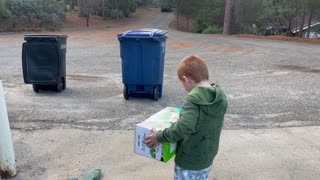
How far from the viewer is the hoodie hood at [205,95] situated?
7.86ft

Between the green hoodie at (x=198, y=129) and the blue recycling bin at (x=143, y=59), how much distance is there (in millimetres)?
4180

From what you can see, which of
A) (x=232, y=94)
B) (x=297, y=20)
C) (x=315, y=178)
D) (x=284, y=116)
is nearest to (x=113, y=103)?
(x=232, y=94)

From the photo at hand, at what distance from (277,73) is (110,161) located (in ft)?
24.4

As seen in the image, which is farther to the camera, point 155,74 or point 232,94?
point 232,94

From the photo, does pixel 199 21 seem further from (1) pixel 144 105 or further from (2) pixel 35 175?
(2) pixel 35 175

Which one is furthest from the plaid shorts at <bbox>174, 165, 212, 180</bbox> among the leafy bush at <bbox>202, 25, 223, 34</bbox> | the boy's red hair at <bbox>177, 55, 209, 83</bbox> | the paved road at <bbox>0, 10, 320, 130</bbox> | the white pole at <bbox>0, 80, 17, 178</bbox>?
the leafy bush at <bbox>202, 25, 223, 34</bbox>

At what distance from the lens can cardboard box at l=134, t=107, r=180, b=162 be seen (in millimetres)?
2641

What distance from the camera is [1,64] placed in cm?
1143

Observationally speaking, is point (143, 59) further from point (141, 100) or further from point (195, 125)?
point (195, 125)

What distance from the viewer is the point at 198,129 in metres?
2.51

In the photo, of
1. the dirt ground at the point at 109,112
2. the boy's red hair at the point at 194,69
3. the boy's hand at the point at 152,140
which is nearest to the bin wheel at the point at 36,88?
the dirt ground at the point at 109,112

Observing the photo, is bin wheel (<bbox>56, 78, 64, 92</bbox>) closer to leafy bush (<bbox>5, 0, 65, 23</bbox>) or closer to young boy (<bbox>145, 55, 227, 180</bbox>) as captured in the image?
young boy (<bbox>145, 55, 227, 180</bbox>)

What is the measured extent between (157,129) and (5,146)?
6.18ft

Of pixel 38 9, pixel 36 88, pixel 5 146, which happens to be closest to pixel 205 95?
pixel 5 146
